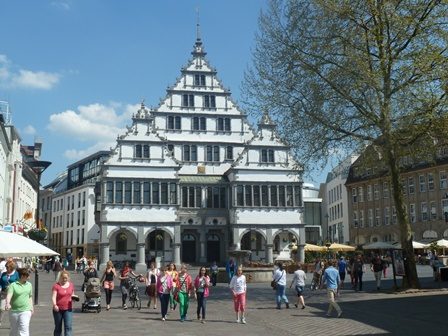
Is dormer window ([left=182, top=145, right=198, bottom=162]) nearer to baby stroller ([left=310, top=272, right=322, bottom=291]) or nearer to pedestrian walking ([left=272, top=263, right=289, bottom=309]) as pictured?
baby stroller ([left=310, top=272, right=322, bottom=291])

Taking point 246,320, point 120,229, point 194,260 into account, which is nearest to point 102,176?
point 120,229

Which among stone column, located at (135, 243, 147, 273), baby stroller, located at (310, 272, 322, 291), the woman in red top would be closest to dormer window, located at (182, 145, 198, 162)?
stone column, located at (135, 243, 147, 273)

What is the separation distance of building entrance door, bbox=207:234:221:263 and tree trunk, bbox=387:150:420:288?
121 feet

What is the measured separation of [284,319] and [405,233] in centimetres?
1026

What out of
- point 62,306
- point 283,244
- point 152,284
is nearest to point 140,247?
point 283,244

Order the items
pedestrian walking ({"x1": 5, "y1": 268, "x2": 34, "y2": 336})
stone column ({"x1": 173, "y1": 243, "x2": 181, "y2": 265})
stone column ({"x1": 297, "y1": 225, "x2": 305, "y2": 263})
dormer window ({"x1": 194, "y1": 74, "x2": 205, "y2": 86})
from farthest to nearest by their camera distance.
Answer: dormer window ({"x1": 194, "y1": 74, "x2": 205, "y2": 86})
stone column ({"x1": 297, "y1": 225, "x2": 305, "y2": 263})
stone column ({"x1": 173, "y1": 243, "x2": 181, "y2": 265})
pedestrian walking ({"x1": 5, "y1": 268, "x2": 34, "y2": 336})

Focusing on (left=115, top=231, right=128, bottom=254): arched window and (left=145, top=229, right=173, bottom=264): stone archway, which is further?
(left=145, top=229, right=173, bottom=264): stone archway

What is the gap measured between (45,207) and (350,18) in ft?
289

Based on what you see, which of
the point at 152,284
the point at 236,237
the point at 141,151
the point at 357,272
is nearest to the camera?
the point at 152,284

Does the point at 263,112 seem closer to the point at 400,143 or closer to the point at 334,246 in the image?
the point at 400,143

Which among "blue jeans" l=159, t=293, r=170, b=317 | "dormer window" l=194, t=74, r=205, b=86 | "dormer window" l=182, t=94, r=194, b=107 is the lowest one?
"blue jeans" l=159, t=293, r=170, b=317

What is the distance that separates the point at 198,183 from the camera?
201 feet

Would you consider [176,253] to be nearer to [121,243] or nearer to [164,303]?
[121,243]

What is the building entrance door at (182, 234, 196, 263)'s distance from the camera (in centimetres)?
6150
